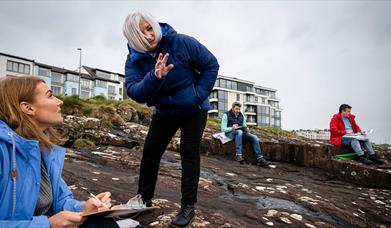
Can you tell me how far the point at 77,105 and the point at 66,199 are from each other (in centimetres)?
945

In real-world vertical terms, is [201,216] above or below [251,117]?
below

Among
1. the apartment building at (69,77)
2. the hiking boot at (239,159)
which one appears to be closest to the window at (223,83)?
the apartment building at (69,77)

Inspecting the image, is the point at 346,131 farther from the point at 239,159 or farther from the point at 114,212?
the point at 114,212

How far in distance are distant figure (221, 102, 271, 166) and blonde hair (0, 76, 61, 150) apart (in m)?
6.32

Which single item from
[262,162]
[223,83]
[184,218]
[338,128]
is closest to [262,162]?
[262,162]

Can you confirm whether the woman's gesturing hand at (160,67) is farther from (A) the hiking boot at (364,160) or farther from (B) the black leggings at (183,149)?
(A) the hiking boot at (364,160)

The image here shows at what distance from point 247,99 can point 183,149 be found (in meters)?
71.2

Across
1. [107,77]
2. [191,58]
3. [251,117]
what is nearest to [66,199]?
[191,58]

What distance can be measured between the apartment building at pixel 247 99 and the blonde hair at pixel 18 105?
61421 mm

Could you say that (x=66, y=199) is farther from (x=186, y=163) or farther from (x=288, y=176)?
(x=288, y=176)

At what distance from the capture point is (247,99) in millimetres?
72562

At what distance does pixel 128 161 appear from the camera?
5.91 meters

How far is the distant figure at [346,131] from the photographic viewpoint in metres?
7.49

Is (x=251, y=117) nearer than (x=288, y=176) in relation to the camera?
No
